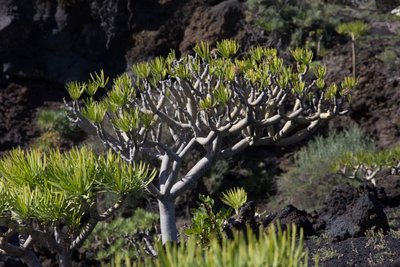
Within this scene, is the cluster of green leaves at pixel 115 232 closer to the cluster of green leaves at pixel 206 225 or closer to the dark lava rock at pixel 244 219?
the dark lava rock at pixel 244 219

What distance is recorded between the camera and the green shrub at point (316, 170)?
29.6 feet

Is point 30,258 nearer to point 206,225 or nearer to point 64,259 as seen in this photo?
point 64,259

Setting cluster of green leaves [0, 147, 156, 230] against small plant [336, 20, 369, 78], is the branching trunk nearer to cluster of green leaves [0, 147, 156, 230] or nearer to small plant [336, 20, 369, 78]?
cluster of green leaves [0, 147, 156, 230]

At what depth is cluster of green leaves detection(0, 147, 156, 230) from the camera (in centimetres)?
336

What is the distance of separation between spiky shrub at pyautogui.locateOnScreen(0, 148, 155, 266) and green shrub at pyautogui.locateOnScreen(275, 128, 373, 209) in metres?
5.52

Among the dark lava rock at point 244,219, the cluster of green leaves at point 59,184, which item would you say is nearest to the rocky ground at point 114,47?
the dark lava rock at point 244,219

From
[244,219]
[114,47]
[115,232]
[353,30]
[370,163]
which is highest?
[114,47]

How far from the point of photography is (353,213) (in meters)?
5.73

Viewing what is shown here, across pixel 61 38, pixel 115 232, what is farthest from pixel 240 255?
pixel 61 38

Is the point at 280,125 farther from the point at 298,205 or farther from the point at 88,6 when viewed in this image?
the point at 88,6

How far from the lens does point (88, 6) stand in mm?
12797

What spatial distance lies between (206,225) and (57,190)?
1.75m

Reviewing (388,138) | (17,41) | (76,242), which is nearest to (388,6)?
(388,138)

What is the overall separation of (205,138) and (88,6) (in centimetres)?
792
